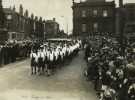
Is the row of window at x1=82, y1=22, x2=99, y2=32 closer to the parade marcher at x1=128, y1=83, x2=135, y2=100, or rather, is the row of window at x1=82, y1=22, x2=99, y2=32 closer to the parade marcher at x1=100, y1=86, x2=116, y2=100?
the parade marcher at x1=100, y1=86, x2=116, y2=100

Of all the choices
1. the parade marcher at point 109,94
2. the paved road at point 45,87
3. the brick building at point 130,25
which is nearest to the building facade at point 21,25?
the brick building at point 130,25

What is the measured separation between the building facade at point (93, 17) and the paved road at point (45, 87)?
41.4m

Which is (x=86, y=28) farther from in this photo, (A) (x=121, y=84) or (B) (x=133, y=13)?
(A) (x=121, y=84)

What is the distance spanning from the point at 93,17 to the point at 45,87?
160 ft

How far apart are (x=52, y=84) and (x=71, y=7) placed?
156 feet

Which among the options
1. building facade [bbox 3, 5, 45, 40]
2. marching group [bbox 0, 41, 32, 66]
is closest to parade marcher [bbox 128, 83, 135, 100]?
marching group [bbox 0, 41, 32, 66]

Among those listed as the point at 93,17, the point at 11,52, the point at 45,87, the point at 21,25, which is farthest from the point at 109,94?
the point at 21,25

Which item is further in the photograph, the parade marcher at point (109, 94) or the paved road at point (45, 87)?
the paved road at point (45, 87)

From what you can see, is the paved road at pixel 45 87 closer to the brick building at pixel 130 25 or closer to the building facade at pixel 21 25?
the brick building at pixel 130 25

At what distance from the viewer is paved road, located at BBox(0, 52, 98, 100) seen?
15.4 meters

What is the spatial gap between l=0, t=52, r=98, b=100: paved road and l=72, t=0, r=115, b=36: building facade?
136 feet

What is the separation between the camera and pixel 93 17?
65938mm

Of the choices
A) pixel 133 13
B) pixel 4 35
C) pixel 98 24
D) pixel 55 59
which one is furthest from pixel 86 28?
pixel 55 59

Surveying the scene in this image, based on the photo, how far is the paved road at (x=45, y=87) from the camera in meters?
15.4
